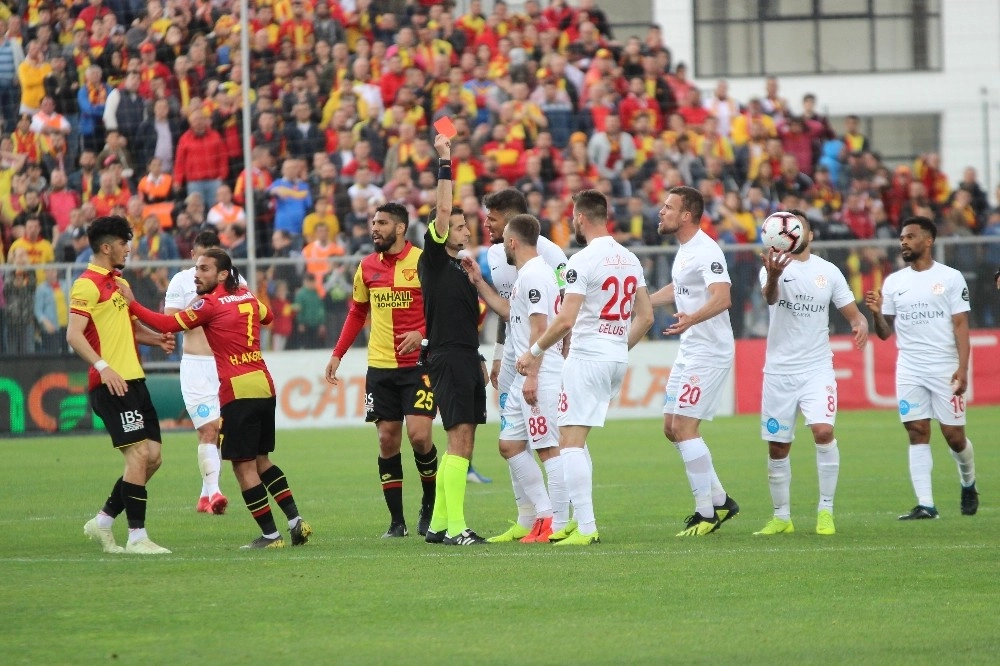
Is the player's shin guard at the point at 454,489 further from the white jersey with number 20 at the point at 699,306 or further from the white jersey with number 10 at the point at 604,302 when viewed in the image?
the white jersey with number 20 at the point at 699,306

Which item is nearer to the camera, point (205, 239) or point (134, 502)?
point (134, 502)

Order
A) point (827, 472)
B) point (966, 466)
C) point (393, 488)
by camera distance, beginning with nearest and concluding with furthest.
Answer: point (827, 472), point (393, 488), point (966, 466)

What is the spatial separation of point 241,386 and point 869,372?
15.6 meters

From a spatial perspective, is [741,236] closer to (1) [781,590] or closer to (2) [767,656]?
(1) [781,590]

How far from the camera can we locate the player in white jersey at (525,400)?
10.3m

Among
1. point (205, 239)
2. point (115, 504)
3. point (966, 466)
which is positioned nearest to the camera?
point (115, 504)

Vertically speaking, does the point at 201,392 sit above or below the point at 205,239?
below

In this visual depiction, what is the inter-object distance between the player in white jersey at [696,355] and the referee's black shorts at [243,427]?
2852 millimetres

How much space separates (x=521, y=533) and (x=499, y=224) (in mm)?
2194

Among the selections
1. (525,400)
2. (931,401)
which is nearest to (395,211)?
(525,400)

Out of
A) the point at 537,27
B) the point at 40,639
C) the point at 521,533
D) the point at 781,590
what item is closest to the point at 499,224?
the point at 521,533

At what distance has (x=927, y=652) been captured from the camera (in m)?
6.57

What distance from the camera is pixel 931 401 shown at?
12.6m

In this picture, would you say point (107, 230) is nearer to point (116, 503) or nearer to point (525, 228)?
point (116, 503)
